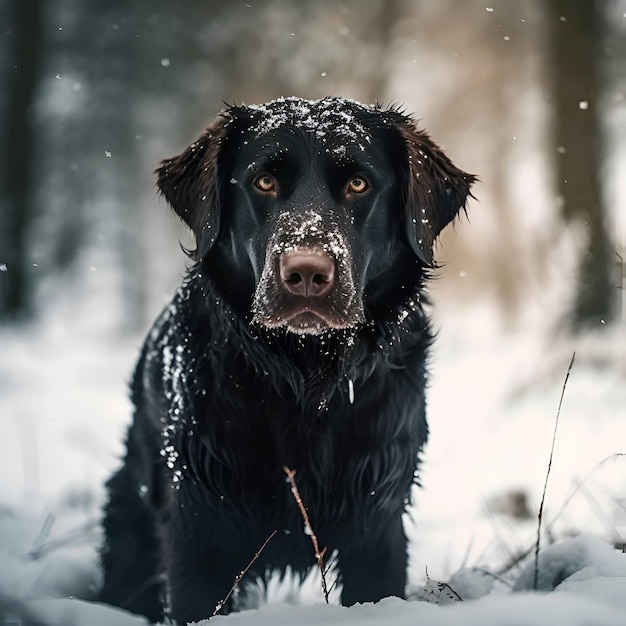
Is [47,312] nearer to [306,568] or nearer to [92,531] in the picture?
[92,531]

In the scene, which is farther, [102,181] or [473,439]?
[102,181]

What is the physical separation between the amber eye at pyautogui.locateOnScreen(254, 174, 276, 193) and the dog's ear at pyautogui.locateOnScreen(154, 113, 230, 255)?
17cm

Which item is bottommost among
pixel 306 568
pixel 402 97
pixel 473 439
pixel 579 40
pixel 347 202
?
pixel 306 568

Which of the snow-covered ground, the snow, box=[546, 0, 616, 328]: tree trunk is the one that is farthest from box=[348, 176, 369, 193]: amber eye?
box=[546, 0, 616, 328]: tree trunk

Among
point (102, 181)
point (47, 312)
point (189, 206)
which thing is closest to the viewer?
point (189, 206)

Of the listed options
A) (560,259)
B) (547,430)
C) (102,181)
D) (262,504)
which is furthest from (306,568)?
(102,181)

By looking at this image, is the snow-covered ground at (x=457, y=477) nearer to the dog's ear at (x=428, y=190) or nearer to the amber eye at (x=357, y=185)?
the dog's ear at (x=428, y=190)

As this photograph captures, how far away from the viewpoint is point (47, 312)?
741 centimetres

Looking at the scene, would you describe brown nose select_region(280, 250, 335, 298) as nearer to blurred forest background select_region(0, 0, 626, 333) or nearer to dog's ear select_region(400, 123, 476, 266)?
dog's ear select_region(400, 123, 476, 266)

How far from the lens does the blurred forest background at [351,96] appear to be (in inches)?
184

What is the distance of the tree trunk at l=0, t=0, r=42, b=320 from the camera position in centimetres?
443

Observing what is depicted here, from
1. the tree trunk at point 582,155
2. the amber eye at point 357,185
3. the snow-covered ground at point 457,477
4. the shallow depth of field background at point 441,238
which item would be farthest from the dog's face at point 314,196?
the tree trunk at point 582,155

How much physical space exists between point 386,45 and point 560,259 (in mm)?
2450

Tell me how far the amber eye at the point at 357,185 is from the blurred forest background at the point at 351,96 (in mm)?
780
